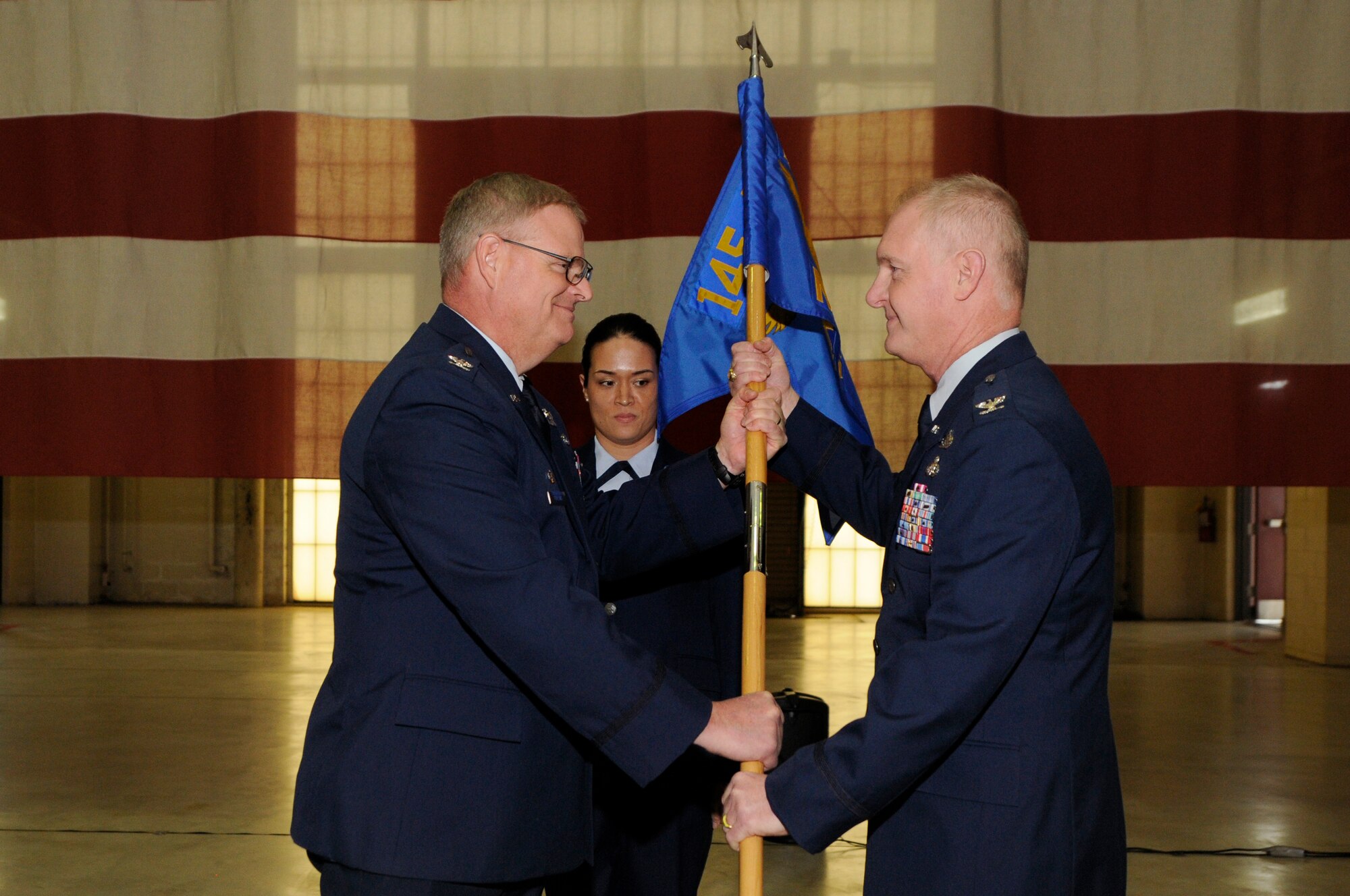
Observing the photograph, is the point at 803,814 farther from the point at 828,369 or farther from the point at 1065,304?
the point at 1065,304

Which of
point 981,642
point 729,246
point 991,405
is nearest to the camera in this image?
point 981,642

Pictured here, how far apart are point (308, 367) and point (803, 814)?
7.32 feet

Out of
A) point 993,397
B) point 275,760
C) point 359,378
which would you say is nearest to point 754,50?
point 993,397

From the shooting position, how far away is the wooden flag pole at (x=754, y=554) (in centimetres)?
186

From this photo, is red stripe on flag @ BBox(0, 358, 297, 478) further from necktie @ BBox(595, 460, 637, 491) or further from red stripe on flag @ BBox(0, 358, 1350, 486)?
necktie @ BBox(595, 460, 637, 491)

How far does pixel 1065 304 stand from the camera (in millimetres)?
3266

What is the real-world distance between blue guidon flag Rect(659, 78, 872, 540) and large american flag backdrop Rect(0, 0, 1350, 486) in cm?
77

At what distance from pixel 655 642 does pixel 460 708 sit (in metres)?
1.06

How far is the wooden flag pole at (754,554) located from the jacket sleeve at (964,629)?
0.25 metres

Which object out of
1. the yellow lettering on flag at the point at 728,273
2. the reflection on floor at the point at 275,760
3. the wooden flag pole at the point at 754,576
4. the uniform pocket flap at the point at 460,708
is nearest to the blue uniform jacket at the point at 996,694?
the wooden flag pole at the point at 754,576

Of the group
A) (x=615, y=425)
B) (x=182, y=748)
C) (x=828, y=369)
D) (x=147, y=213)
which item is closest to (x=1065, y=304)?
(x=828, y=369)

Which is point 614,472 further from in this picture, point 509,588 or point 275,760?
point 275,760

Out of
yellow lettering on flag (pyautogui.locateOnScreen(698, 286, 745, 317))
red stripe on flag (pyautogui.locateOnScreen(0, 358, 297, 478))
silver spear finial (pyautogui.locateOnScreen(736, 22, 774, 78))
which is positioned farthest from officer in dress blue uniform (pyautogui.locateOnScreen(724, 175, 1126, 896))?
red stripe on flag (pyautogui.locateOnScreen(0, 358, 297, 478))

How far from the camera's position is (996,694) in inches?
63.6
